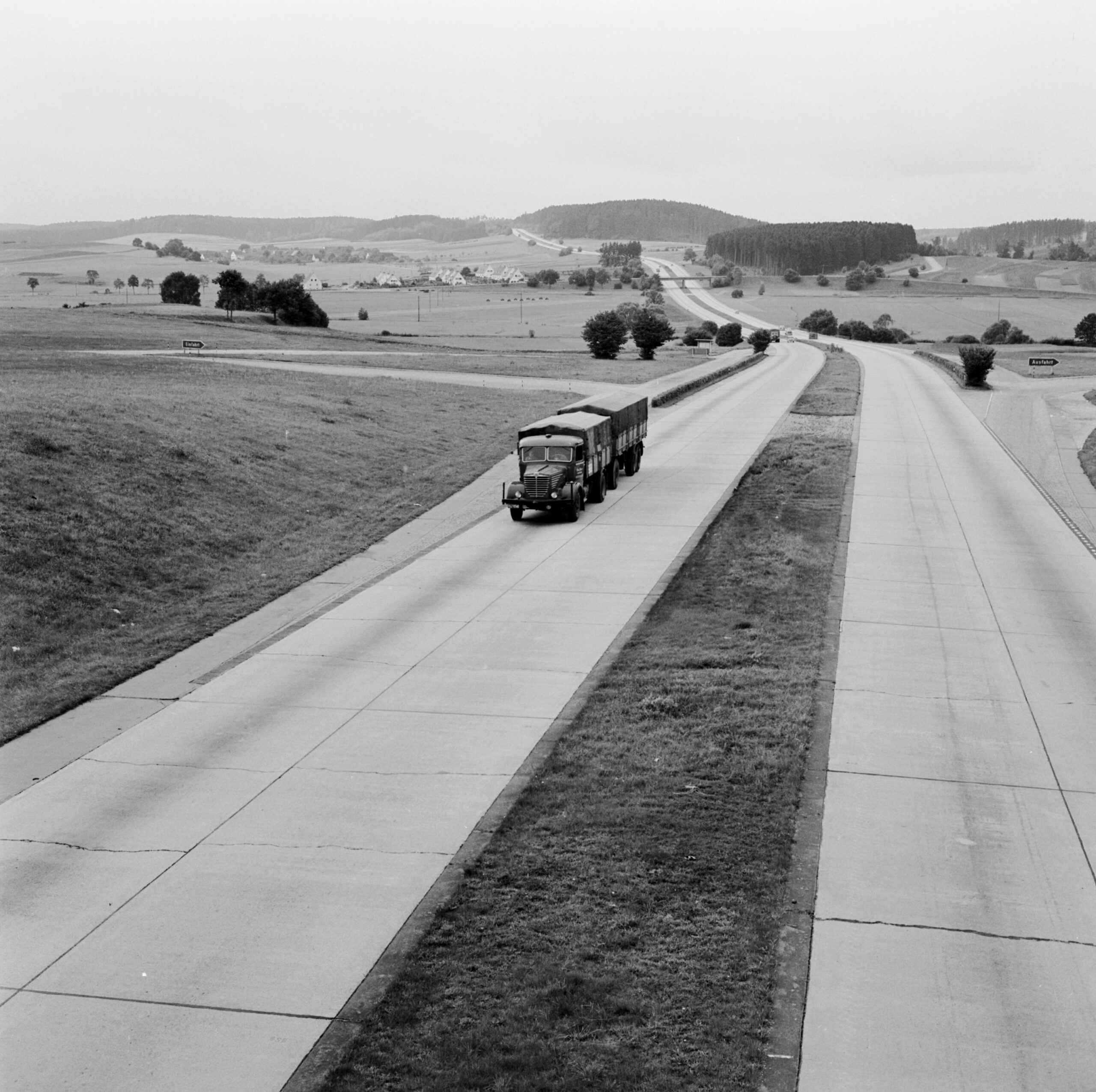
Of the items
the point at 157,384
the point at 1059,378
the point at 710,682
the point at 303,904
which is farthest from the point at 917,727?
the point at 1059,378

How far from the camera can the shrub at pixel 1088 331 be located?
11988 centimetres

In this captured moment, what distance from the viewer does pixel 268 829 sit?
1427 centimetres

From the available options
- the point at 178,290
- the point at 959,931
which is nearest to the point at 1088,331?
the point at 178,290

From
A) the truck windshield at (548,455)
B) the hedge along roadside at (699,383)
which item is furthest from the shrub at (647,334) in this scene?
the truck windshield at (548,455)

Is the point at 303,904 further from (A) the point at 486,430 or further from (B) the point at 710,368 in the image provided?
(B) the point at 710,368

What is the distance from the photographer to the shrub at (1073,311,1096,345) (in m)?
120

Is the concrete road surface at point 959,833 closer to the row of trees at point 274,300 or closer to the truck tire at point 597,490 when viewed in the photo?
the truck tire at point 597,490

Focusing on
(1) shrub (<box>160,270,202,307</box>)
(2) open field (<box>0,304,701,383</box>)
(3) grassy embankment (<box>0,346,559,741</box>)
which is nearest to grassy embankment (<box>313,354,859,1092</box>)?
(3) grassy embankment (<box>0,346,559,741</box>)

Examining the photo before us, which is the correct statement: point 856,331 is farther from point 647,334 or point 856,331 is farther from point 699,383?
point 699,383

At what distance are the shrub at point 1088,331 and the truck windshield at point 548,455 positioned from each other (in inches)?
4043

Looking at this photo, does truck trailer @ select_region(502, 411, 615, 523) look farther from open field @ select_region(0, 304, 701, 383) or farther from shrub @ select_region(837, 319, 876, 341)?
shrub @ select_region(837, 319, 876, 341)

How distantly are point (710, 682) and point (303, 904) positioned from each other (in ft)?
29.1

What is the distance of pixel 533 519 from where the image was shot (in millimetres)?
34625

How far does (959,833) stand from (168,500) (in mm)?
23958
